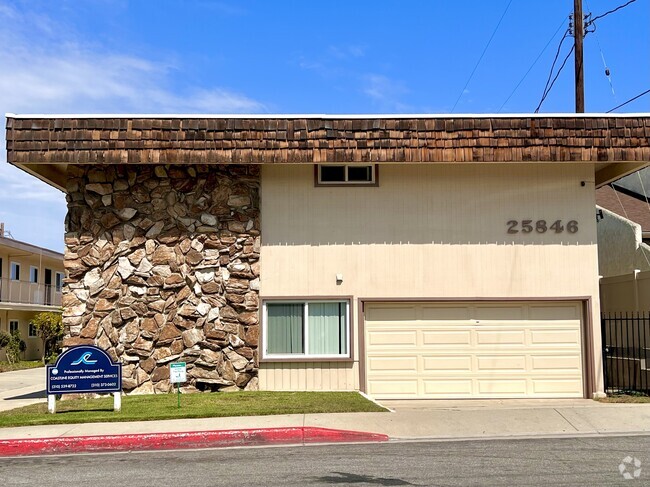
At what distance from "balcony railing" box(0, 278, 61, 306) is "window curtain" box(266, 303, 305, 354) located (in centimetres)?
2138

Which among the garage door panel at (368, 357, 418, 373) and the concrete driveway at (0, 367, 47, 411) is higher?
the garage door panel at (368, 357, 418, 373)

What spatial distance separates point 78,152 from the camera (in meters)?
15.1

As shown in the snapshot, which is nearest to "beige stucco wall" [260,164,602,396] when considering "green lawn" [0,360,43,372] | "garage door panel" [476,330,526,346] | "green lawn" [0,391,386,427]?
"garage door panel" [476,330,526,346]

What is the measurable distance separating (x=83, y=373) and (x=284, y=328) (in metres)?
4.32

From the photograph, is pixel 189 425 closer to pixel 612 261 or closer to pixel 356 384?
pixel 356 384

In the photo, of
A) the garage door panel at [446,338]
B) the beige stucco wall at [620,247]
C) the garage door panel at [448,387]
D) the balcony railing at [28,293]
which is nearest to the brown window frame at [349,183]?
the garage door panel at [446,338]

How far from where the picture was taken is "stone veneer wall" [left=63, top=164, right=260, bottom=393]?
612 inches

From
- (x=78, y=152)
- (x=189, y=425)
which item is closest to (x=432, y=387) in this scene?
(x=189, y=425)

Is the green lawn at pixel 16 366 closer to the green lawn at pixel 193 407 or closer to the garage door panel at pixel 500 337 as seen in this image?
the green lawn at pixel 193 407

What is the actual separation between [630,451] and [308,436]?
14.5 ft

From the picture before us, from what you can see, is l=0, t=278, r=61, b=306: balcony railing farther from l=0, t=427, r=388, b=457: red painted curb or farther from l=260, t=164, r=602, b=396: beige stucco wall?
l=0, t=427, r=388, b=457: red painted curb

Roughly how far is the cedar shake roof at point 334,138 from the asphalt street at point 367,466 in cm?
643

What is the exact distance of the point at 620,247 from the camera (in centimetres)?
2042

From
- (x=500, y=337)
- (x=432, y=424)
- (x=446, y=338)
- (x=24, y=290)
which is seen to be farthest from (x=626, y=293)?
(x=24, y=290)
